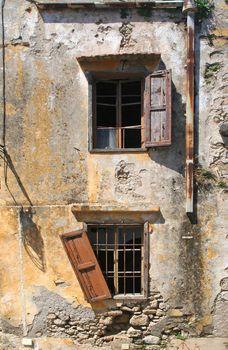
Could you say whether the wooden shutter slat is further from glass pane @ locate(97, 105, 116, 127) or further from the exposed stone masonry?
glass pane @ locate(97, 105, 116, 127)

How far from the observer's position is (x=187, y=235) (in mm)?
7816

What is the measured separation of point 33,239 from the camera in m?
7.96

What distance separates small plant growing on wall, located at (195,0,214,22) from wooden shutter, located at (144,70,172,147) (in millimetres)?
1357

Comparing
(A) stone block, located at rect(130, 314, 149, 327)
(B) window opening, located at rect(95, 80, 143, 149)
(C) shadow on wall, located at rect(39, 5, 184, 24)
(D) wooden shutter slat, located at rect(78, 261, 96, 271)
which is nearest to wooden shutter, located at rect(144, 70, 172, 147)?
(B) window opening, located at rect(95, 80, 143, 149)

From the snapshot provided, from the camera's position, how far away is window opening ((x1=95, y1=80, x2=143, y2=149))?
807 centimetres

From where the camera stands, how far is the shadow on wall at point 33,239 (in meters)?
7.95

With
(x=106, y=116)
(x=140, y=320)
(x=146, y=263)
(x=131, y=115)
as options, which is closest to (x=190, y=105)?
(x=131, y=115)

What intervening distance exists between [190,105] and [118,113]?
147 cm

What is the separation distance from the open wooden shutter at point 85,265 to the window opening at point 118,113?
1941 mm

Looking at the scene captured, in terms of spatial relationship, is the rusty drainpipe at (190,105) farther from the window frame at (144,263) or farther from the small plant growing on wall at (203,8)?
the window frame at (144,263)

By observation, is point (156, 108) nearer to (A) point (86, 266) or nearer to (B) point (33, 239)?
(A) point (86, 266)

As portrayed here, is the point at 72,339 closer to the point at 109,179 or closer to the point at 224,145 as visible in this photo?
the point at 109,179

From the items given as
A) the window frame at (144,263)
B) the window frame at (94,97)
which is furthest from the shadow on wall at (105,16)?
the window frame at (144,263)

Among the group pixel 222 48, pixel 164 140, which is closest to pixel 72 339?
pixel 164 140
